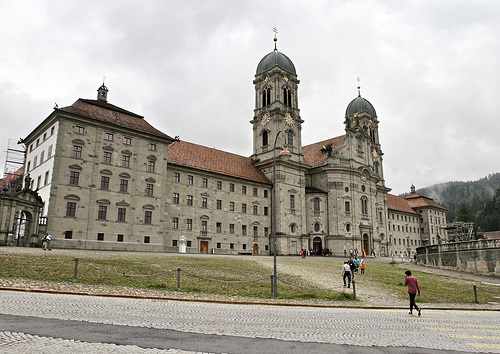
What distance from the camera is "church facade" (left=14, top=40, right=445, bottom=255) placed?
46.0 meters

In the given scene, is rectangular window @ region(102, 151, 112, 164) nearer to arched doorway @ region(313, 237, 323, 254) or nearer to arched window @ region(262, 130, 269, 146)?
arched window @ region(262, 130, 269, 146)

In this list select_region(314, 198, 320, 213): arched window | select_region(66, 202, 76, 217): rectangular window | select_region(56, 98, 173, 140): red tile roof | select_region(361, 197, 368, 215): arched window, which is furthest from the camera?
A: select_region(361, 197, 368, 215): arched window

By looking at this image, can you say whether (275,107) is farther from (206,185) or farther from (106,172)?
(106,172)

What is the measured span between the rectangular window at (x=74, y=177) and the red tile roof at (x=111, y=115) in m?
7.05

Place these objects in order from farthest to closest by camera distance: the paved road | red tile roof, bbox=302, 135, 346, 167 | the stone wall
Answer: red tile roof, bbox=302, 135, 346, 167
the stone wall
the paved road

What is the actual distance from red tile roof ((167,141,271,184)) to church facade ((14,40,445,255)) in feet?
0.96

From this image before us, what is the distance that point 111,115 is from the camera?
51.0 m

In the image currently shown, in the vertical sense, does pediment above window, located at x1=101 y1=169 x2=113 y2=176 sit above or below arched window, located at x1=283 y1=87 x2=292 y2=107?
below

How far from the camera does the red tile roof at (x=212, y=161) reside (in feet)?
201

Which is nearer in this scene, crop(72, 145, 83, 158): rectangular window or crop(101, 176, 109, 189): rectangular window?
crop(72, 145, 83, 158): rectangular window

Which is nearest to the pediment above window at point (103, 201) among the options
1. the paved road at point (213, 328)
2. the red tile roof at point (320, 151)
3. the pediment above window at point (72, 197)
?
the pediment above window at point (72, 197)

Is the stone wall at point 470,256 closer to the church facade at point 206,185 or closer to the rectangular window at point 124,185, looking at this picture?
the church facade at point 206,185

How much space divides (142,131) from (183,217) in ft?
45.8

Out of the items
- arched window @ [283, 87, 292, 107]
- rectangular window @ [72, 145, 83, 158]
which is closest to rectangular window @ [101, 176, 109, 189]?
rectangular window @ [72, 145, 83, 158]
